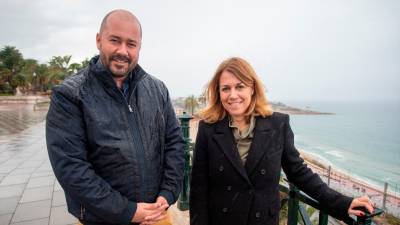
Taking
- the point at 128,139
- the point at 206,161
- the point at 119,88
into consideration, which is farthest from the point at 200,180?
the point at 119,88

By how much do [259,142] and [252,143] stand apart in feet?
0.16

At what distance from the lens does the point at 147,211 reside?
6.01 ft

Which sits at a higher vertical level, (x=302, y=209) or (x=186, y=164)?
(x=302, y=209)

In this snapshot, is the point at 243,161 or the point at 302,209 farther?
the point at 302,209

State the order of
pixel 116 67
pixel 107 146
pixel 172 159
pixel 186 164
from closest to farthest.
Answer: pixel 107 146, pixel 116 67, pixel 172 159, pixel 186 164

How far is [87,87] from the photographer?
1.80 meters

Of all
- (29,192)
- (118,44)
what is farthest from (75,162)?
(29,192)

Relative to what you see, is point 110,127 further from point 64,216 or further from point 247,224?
point 64,216

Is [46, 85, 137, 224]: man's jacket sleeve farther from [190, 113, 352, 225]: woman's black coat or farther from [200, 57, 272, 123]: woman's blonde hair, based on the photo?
[200, 57, 272, 123]: woman's blonde hair

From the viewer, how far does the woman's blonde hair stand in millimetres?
1978

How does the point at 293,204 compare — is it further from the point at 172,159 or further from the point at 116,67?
the point at 116,67

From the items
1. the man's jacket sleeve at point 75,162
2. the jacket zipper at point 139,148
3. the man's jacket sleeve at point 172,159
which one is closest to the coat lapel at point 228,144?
the man's jacket sleeve at point 172,159

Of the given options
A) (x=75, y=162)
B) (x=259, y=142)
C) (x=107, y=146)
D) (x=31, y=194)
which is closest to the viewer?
(x=75, y=162)

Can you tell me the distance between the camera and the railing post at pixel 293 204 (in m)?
2.21
